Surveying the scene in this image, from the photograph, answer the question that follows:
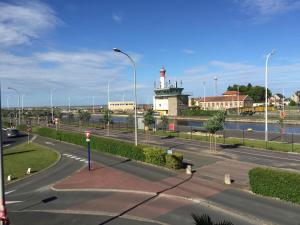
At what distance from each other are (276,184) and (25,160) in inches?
1098

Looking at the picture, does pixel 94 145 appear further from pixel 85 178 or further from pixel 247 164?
pixel 247 164

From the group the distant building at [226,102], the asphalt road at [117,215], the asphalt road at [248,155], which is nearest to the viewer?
the asphalt road at [117,215]

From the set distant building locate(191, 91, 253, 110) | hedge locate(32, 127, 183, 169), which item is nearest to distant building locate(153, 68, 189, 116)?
distant building locate(191, 91, 253, 110)

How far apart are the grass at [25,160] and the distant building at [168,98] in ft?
278

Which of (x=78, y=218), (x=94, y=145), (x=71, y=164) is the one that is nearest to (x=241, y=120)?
(x=94, y=145)

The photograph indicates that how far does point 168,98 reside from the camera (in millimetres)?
130375

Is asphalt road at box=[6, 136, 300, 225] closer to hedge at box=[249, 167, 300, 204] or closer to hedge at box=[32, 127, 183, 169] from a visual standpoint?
hedge at box=[249, 167, 300, 204]

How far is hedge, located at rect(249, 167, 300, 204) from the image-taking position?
18408 mm

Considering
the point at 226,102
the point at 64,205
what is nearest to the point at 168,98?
the point at 226,102

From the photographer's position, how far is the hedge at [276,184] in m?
18.4

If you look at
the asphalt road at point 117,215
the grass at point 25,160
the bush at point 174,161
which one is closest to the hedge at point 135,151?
the bush at point 174,161

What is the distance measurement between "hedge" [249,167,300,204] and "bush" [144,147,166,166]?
402 inches

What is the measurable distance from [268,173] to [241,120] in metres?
84.6

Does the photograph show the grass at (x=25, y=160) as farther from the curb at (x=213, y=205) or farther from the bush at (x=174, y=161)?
the bush at (x=174, y=161)
